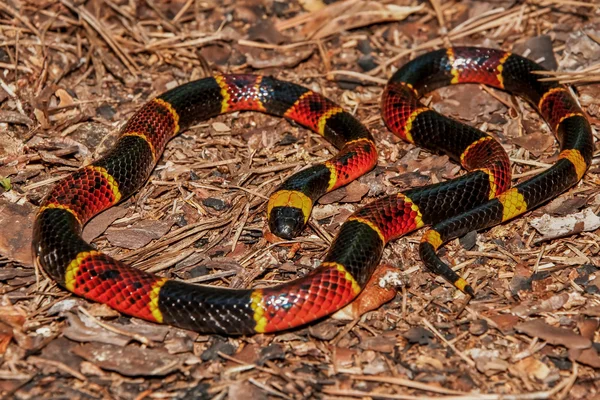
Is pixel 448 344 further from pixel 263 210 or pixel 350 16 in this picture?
pixel 350 16

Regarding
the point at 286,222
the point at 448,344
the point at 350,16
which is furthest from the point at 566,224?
the point at 350,16

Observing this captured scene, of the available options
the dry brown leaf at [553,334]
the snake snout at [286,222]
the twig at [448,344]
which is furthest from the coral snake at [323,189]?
the dry brown leaf at [553,334]

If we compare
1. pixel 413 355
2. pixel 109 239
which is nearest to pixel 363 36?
pixel 109 239

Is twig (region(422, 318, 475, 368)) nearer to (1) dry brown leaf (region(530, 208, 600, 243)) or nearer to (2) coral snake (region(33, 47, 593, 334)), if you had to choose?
(2) coral snake (region(33, 47, 593, 334))

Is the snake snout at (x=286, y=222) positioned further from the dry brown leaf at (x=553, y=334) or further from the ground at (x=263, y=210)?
the dry brown leaf at (x=553, y=334)

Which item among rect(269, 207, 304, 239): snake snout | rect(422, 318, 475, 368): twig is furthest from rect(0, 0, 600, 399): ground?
rect(269, 207, 304, 239): snake snout
